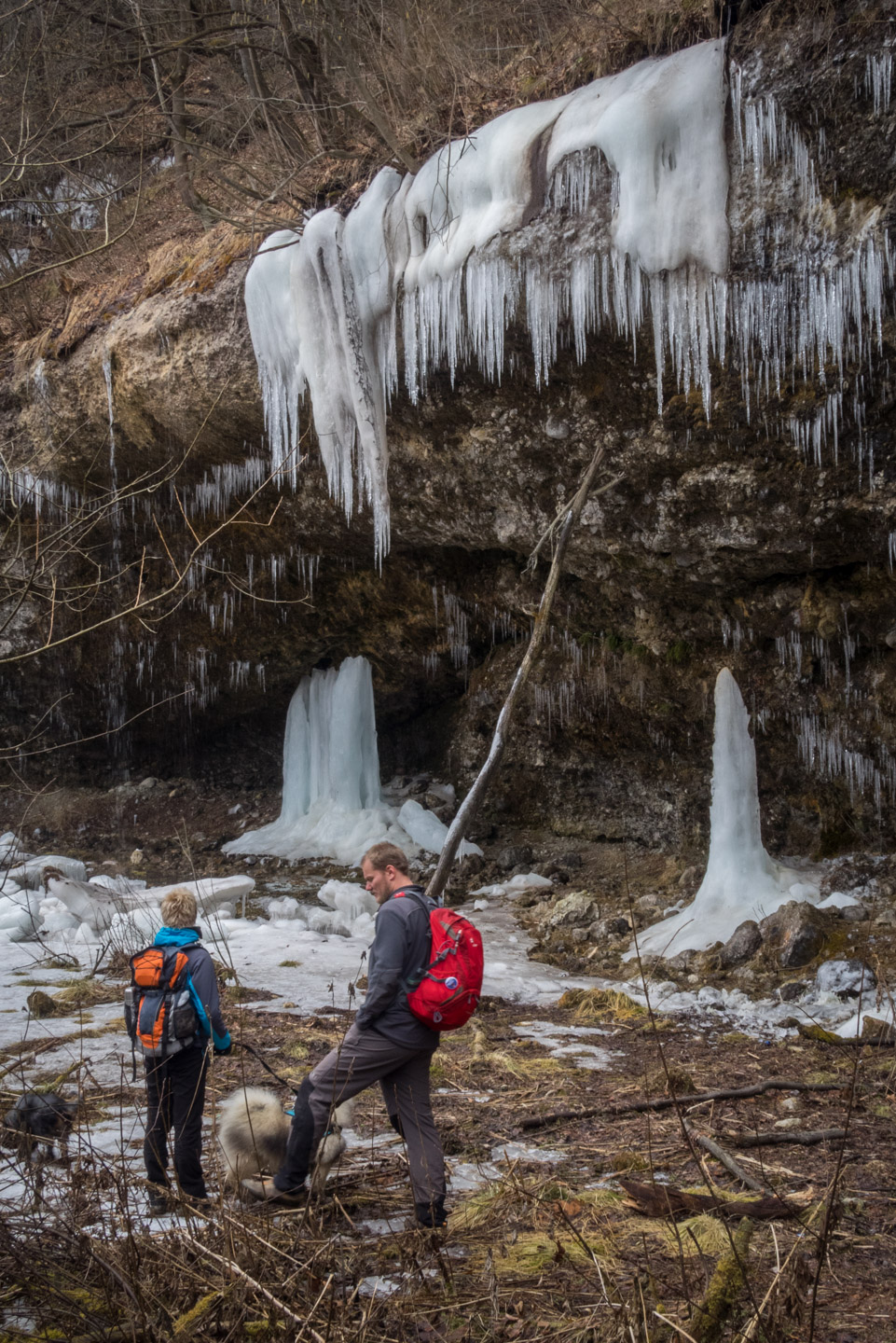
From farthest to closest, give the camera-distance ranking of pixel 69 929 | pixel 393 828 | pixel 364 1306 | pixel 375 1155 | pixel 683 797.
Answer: pixel 393 828 → pixel 683 797 → pixel 69 929 → pixel 375 1155 → pixel 364 1306

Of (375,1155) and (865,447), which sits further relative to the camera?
(865,447)

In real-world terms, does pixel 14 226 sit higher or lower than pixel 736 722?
higher

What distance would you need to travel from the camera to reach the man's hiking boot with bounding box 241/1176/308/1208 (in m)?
2.92

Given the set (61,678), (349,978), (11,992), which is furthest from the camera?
(61,678)

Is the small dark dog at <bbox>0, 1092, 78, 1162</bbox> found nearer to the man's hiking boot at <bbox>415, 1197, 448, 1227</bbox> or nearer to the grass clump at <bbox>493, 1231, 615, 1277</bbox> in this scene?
the man's hiking boot at <bbox>415, 1197, 448, 1227</bbox>

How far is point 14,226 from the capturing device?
45.1ft

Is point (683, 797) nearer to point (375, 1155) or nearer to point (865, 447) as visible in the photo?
point (865, 447)

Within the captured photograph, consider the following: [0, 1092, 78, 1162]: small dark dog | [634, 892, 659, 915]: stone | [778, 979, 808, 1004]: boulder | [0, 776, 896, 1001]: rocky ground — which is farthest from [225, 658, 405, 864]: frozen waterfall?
[0, 1092, 78, 1162]: small dark dog

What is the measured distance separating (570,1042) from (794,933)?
2.31m

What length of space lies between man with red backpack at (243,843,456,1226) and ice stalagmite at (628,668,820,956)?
512 centimetres

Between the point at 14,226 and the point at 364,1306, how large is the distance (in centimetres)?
1513

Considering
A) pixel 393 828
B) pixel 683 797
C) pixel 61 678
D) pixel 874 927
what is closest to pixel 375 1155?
pixel 874 927

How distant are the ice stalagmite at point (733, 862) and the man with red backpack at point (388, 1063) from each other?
202 inches

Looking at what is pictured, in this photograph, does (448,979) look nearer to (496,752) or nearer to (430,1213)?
(430,1213)
